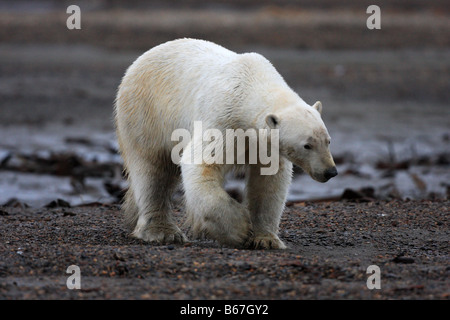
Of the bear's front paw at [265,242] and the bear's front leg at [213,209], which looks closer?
the bear's front leg at [213,209]

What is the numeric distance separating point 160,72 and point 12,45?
1563 cm

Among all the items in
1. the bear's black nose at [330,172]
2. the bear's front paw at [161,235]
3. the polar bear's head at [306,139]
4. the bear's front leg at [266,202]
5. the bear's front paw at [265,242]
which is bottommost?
the bear's front paw at [161,235]

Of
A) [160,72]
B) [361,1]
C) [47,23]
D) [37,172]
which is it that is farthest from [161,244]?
[361,1]

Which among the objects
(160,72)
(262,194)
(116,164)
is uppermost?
(160,72)

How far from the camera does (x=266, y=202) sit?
627 cm

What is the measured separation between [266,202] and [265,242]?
1.03 feet

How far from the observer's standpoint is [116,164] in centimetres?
1101

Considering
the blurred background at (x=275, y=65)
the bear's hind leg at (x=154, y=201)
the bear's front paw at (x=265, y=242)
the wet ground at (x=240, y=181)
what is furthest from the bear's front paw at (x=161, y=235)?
the blurred background at (x=275, y=65)

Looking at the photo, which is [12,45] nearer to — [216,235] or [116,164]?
[116,164]

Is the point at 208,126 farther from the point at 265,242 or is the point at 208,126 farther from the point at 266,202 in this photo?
the point at 265,242

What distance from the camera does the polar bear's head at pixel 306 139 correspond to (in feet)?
18.0

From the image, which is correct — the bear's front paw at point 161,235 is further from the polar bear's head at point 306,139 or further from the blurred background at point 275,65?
the blurred background at point 275,65

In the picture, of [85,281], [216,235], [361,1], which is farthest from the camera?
[361,1]

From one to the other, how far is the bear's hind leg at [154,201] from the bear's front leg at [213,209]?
785mm
